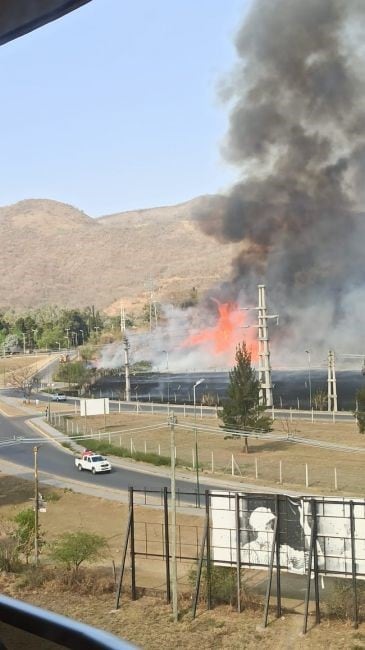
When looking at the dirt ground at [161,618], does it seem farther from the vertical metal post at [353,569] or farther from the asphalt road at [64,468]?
the asphalt road at [64,468]

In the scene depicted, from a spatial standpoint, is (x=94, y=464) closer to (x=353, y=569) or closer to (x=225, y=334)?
(x=353, y=569)

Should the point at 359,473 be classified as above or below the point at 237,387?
below

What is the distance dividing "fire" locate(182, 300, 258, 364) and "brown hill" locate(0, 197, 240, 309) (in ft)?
121

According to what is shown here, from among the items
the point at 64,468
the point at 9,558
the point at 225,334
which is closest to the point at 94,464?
the point at 64,468

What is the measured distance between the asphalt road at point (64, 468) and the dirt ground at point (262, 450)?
1.92 meters

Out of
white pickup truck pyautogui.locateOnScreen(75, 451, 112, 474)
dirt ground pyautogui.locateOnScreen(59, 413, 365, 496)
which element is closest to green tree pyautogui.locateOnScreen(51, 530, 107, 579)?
dirt ground pyautogui.locateOnScreen(59, 413, 365, 496)

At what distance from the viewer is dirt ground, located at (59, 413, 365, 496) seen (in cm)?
2291

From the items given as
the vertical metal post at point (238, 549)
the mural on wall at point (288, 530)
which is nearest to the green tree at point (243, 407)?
the mural on wall at point (288, 530)

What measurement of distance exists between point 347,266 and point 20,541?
77681 mm

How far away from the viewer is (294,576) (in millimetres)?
14461

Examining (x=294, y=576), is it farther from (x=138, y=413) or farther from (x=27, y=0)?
(x=138, y=413)

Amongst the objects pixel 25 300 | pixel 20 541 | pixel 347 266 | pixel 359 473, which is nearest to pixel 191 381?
pixel 347 266

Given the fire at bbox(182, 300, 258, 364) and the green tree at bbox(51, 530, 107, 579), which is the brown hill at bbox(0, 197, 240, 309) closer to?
the fire at bbox(182, 300, 258, 364)

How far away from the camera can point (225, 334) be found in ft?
282
